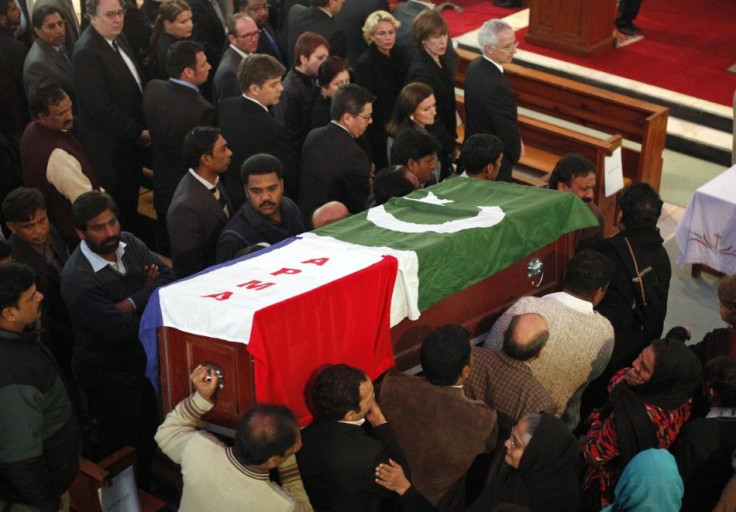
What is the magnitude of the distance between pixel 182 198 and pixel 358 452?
1.89 meters

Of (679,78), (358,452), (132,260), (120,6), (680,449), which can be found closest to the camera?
(358,452)

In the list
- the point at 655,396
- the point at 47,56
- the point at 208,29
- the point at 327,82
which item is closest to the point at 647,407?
the point at 655,396

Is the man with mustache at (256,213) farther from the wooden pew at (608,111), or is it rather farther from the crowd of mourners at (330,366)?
the wooden pew at (608,111)

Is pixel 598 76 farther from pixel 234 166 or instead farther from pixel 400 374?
pixel 400 374

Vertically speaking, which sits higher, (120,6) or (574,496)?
(120,6)

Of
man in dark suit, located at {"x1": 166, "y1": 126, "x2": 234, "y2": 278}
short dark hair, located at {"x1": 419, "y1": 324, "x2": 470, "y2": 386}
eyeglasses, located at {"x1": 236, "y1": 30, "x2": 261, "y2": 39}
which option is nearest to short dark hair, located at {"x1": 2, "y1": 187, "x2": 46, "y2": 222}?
man in dark suit, located at {"x1": 166, "y1": 126, "x2": 234, "y2": 278}

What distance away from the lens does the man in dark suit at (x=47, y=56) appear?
6.45 meters

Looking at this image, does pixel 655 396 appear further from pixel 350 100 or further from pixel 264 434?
pixel 350 100

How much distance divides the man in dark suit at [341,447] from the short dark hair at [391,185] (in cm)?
150

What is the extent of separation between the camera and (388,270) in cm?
391

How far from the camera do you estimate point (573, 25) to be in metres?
9.77

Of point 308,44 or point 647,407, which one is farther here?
point 308,44

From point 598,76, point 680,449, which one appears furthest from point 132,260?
point 598,76

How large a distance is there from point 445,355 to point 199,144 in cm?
192
